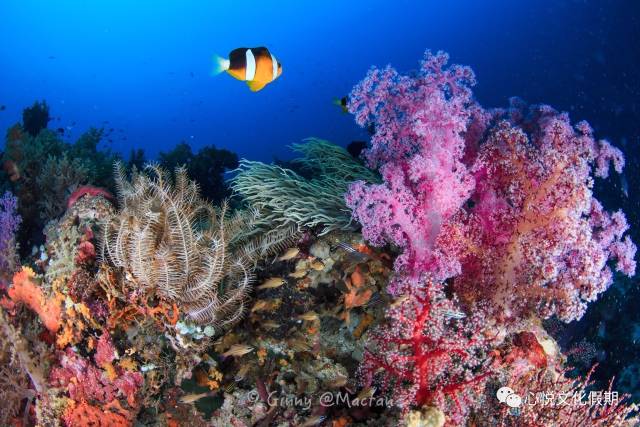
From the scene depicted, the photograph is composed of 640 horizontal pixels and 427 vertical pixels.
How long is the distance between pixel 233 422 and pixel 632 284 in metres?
13.8

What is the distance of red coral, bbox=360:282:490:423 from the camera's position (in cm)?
332

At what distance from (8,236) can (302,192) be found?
3537mm

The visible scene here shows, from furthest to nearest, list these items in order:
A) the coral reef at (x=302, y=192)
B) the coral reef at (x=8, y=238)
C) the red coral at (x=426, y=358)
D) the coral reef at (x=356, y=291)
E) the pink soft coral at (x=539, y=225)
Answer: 1. the coral reef at (x=302, y=192)
2. the coral reef at (x=8, y=238)
3. the pink soft coral at (x=539, y=225)
4. the coral reef at (x=356, y=291)
5. the red coral at (x=426, y=358)

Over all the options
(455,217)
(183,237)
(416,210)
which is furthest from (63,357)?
(455,217)

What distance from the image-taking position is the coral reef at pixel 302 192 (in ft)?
15.4

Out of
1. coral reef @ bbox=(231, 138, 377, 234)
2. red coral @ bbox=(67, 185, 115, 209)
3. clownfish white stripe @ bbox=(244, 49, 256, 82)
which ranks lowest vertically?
coral reef @ bbox=(231, 138, 377, 234)

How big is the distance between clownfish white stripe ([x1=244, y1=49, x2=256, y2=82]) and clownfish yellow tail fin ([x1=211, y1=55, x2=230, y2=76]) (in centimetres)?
23

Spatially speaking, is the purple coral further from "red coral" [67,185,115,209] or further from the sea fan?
the sea fan

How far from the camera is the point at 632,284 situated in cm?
1267

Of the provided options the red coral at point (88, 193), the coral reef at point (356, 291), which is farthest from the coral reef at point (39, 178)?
the coral reef at point (356, 291)

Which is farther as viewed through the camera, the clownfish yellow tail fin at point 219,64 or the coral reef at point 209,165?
the coral reef at point 209,165

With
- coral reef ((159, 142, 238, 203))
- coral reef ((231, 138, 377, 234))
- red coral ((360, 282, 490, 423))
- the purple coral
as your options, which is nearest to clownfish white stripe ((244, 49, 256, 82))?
coral reef ((231, 138, 377, 234))

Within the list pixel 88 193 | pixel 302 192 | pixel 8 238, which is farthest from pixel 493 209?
pixel 8 238

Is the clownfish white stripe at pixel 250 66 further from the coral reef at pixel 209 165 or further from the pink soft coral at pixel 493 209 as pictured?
the coral reef at pixel 209 165
